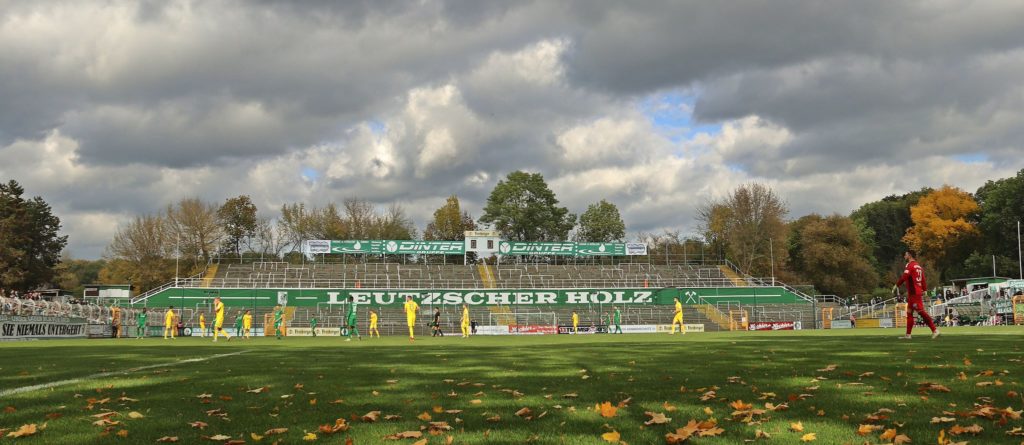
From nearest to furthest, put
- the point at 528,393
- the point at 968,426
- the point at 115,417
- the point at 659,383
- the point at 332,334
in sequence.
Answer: the point at 968,426
the point at 115,417
the point at 528,393
the point at 659,383
the point at 332,334

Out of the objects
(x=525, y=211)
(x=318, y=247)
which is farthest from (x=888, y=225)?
(x=318, y=247)

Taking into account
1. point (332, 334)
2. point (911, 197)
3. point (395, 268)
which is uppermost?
point (911, 197)

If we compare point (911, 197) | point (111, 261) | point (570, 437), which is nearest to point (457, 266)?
point (111, 261)

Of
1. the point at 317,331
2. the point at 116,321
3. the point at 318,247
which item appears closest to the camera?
the point at 116,321

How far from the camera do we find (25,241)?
3004 inches

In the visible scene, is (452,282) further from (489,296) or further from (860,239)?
(860,239)

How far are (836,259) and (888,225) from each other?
2941 cm

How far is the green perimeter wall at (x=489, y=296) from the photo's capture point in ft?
205

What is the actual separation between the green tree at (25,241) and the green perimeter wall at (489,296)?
2236 cm

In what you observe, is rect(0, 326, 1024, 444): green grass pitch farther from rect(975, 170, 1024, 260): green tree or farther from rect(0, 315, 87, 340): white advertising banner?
rect(975, 170, 1024, 260): green tree

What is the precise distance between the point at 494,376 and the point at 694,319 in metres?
52.1

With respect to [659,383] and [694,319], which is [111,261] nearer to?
[694,319]

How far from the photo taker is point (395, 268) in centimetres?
7569

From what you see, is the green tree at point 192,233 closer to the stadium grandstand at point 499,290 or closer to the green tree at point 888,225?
the stadium grandstand at point 499,290
